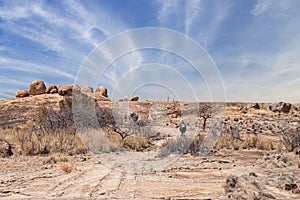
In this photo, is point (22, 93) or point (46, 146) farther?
point (22, 93)

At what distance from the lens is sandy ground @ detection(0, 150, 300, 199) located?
12.5ft

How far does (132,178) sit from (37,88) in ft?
82.7

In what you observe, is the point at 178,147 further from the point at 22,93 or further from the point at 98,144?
the point at 22,93

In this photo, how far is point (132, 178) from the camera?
4.87 metres

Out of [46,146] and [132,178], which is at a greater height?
[46,146]

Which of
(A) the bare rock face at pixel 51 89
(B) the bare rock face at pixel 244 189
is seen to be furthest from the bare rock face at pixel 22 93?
(B) the bare rock face at pixel 244 189

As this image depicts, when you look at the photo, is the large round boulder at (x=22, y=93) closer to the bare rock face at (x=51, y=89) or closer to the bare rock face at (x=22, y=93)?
the bare rock face at (x=22, y=93)

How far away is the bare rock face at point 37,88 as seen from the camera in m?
27.2

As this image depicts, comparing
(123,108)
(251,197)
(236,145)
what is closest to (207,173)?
(251,197)

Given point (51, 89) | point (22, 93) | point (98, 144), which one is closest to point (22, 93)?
point (22, 93)

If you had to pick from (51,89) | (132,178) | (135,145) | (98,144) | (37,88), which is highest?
(37,88)

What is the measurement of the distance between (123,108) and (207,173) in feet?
82.4

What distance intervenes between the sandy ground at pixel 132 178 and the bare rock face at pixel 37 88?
70.8 ft

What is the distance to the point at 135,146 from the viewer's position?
32.9 feet
